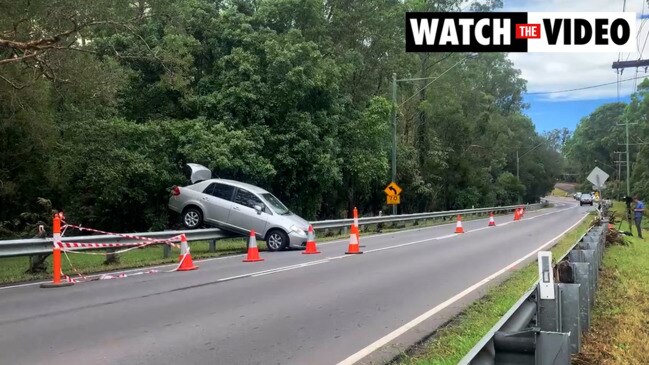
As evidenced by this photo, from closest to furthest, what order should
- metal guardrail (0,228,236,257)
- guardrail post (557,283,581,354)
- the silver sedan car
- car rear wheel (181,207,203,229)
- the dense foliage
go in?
1. guardrail post (557,283,581,354)
2. metal guardrail (0,228,236,257)
3. the silver sedan car
4. the dense foliage
5. car rear wheel (181,207,203,229)

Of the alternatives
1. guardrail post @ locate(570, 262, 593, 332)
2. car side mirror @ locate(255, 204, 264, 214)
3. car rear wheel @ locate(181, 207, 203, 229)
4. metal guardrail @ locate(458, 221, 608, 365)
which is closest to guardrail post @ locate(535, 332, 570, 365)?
metal guardrail @ locate(458, 221, 608, 365)

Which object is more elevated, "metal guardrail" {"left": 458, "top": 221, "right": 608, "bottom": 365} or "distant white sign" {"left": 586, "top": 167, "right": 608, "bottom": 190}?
"distant white sign" {"left": 586, "top": 167, "right": 608, "bottom": 190}

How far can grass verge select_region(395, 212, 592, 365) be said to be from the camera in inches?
229

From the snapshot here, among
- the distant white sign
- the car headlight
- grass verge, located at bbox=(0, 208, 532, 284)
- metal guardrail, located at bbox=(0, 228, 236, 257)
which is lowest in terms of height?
grass verge, located at bbox=(0, 208, 532, 284)

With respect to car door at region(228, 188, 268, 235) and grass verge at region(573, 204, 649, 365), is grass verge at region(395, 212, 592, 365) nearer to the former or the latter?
grass verge at region(573, 204, 649, 365)

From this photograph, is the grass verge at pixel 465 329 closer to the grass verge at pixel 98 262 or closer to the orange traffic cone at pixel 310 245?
the orange traffic cone at pixel 310 245

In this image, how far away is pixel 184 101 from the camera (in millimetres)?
24344

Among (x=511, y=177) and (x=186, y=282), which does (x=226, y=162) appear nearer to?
(x=186, y=282)

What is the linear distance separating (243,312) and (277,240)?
8.86 m

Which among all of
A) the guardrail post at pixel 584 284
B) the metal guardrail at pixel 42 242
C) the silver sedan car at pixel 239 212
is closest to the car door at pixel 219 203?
the silver sedan car at pixel 239 212

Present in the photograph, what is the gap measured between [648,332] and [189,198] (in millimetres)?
13343

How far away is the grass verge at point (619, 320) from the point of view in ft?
18.9

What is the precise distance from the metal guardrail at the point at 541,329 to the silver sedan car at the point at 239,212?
10728 mm

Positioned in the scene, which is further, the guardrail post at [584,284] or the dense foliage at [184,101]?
the dense foliage at [184,101]
